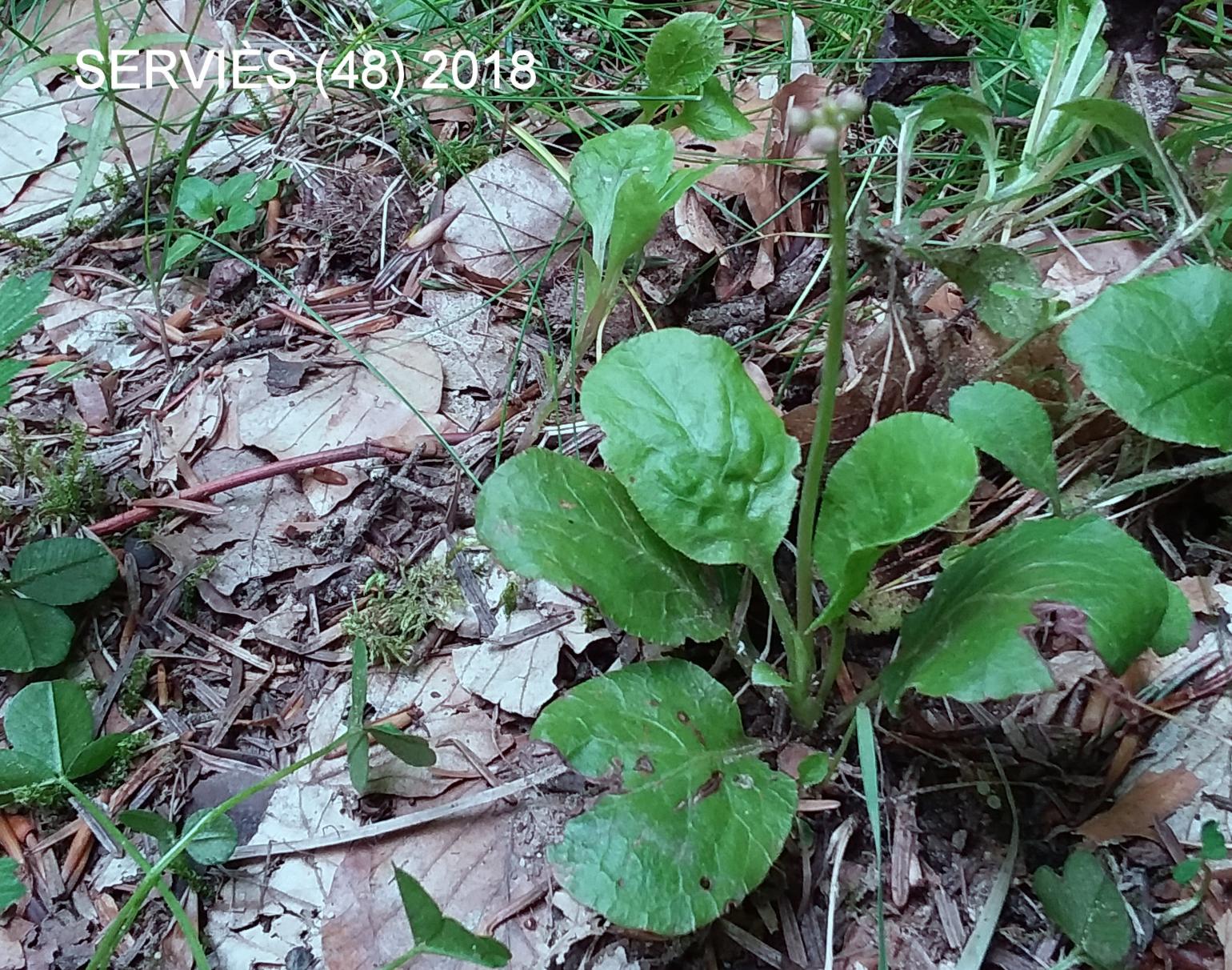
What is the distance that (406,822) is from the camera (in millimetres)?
1062

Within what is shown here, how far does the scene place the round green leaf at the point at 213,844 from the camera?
41.1 inches

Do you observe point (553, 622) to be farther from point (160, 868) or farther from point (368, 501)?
point (160, 868)

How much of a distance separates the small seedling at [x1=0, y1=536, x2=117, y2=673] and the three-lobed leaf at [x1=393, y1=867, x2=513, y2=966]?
2.15 feet

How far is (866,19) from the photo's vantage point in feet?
5.52

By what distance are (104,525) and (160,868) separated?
57cm

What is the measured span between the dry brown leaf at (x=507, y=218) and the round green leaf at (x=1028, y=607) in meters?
0.95

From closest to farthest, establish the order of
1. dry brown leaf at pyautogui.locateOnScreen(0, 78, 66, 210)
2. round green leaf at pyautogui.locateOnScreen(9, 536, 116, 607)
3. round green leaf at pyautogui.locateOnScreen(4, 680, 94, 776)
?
round green leaf at pyautogui.locateOnScreen(4, 680, 94, 776)
round green leaf at pyautogui.locateOnScreen(9, 536, 116, 607)
dry brown leaf at pyautogui.locateOnScreen(0, 78, 66, 210)

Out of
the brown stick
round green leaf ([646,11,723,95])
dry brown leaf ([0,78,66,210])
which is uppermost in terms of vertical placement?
round green leaf ([646,11,723,95])

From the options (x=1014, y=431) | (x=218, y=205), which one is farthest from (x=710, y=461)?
(x=218, y=205)

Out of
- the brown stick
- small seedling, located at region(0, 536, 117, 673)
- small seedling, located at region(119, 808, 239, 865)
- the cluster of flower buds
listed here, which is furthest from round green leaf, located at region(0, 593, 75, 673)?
the cluster of flower buds

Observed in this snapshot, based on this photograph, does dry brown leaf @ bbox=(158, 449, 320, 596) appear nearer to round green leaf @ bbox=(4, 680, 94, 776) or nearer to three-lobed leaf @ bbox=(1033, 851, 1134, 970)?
round green leaf @ bbox=(4, 680, 94, 776)

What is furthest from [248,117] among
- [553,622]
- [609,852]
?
[609,852]

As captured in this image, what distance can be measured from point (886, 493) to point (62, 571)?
3.56 feet

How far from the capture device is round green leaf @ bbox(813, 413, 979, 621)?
2.89 feet
